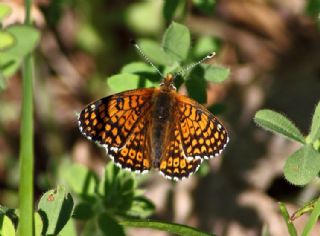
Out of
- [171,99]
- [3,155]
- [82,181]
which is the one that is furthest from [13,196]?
[171,99]

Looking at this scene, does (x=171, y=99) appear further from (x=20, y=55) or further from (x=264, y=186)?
(x=264, y=186)

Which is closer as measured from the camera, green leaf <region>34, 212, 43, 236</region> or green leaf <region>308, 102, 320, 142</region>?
green leaf <region>34, 212, 43, 236</region>

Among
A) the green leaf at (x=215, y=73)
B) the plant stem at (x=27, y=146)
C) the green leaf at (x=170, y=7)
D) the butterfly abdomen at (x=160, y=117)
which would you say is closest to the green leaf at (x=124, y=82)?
the butterfly abdomen at (x=160, y=117)

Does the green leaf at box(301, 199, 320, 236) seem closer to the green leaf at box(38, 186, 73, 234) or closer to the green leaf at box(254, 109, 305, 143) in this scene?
the green leaf at box(254, 109, 305, 143)

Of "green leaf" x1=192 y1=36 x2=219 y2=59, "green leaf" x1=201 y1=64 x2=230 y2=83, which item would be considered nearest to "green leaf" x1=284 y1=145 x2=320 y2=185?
"green leaf" x1=201 y1=64 x2=230 y2=83

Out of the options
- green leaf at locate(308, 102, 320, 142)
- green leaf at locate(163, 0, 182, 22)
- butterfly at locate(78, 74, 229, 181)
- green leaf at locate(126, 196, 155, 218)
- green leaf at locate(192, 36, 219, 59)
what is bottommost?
green leaf at locate(126, 196, 155, 218)
